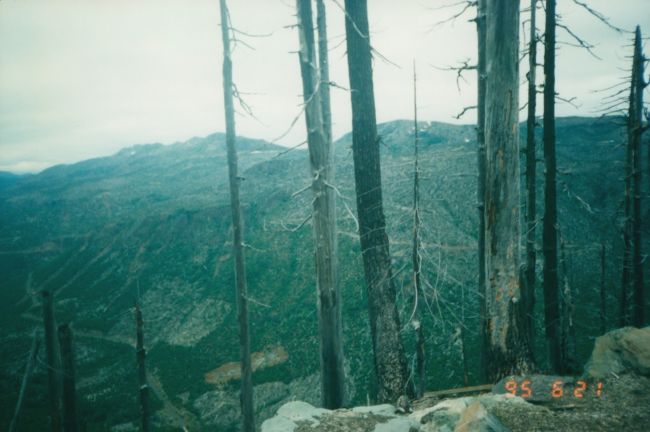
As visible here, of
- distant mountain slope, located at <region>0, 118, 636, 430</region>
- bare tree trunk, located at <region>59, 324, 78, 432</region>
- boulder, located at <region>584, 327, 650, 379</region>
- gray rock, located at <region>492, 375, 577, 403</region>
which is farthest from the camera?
distant mountain slope, located at <region>0, 118, 636, 430</region>

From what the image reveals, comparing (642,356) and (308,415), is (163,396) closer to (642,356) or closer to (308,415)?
(308,415)

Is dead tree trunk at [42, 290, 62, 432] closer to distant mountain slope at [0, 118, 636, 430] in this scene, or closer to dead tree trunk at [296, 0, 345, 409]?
distant mountain slope at [0, 118, 636, 430]

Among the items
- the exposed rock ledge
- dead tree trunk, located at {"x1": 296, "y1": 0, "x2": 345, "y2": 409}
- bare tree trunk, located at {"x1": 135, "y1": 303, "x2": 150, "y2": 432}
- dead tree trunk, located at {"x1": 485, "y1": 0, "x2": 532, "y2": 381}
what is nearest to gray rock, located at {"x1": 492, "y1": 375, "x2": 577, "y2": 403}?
the exposed rock ledge

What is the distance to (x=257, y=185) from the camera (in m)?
60.5

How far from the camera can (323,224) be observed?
639cm

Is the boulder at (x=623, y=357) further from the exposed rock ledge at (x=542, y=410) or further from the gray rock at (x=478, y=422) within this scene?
the gray rock at (x=478, y=422)

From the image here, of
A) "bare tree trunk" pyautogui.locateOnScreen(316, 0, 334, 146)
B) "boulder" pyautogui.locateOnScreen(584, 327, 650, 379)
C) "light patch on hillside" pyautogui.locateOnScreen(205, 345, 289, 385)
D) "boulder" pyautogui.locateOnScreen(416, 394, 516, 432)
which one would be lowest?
"light patch on hillside" pyautogui.locateOnScreen(205, 345, 289, 385)

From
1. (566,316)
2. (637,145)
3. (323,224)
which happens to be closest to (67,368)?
(323,224)

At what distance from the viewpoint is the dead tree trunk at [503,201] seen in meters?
5.23

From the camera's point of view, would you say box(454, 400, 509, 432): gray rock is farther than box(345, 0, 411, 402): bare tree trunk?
No

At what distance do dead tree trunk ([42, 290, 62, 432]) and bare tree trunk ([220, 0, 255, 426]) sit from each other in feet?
17.8

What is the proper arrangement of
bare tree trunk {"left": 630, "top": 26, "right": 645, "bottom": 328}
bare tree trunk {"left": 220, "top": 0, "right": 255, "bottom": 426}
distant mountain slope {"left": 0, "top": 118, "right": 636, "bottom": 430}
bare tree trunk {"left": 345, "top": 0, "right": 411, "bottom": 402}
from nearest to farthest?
1. bare tree trunk {"left": 345, "top": 0, "right": 411, "bottom": 402}
2. bare tree trunk {"left": 220, "top": 0, "right": 255, "bottom": 426}
3. bare tree trunk {"left": 630, "top": 26, "right": 645, "bottom": 328}
4. distant mountain slope {"left": 0, "top": 118, "right": 636, "bottom": 430}

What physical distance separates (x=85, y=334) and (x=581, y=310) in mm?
44916

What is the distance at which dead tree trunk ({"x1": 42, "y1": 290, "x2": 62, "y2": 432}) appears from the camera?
9.82 m
